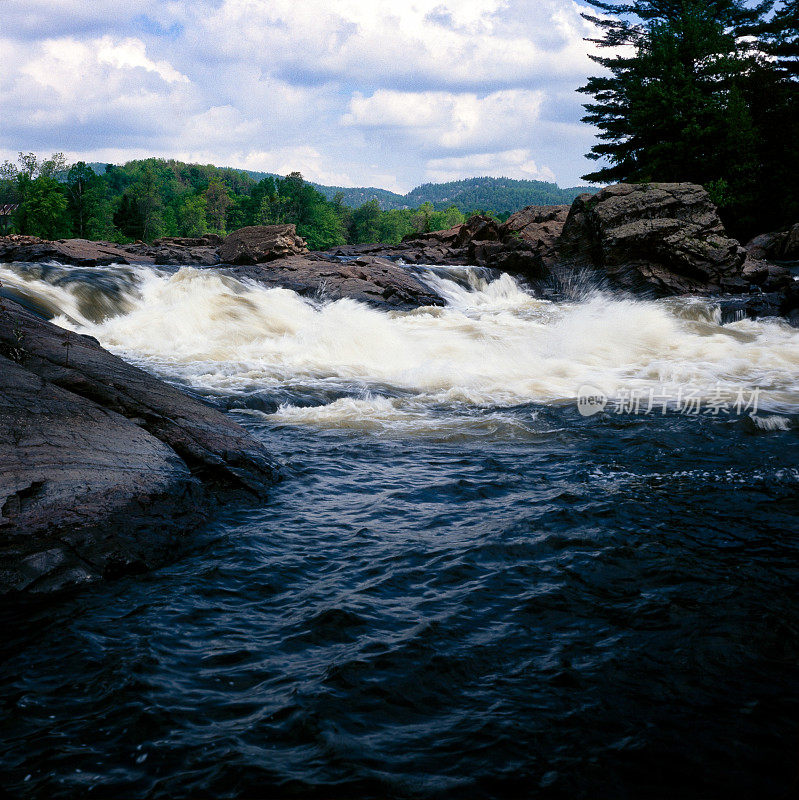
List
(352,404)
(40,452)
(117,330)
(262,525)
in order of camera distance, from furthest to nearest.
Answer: (117,330)
(352,404)
(262,525)
(40,452)

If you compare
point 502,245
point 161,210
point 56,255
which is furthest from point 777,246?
point 161,210

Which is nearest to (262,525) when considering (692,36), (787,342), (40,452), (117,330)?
(40,452)

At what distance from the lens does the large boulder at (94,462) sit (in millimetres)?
4078

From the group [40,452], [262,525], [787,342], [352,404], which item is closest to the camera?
[40,452]

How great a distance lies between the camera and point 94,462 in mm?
4742

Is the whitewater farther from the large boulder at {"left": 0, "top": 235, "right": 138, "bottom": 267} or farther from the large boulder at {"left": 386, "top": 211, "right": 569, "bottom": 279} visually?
the large boulder at {"left": 0, "top": 235, "right": 138, "bottom": 267}

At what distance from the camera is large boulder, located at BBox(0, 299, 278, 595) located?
161 inches

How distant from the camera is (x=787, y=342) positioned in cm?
1429

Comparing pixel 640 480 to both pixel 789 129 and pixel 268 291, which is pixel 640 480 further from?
pixel 789 129

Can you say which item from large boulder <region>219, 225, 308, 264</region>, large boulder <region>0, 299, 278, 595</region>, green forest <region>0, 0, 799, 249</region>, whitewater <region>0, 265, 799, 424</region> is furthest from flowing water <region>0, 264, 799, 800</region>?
green forest <region>0, 0, 799, 249</region>

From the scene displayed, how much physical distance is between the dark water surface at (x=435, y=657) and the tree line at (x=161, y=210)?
2296 inches

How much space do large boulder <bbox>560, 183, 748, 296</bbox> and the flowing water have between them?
13.3 metres

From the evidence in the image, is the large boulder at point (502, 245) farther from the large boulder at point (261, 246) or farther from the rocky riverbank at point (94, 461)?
the rocky riverbank at point (94, 461)

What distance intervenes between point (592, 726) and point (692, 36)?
36.0m
